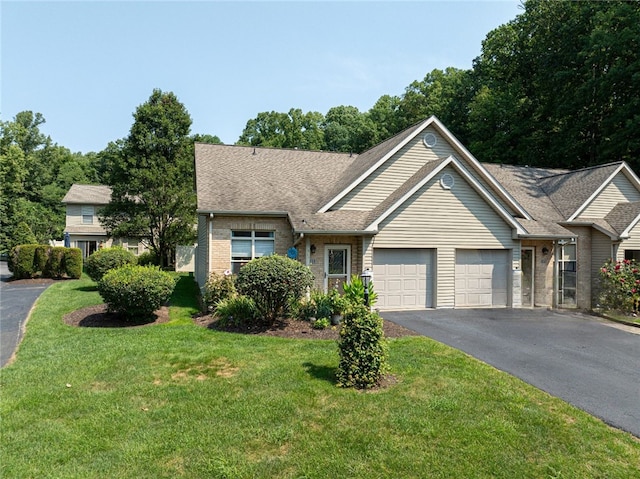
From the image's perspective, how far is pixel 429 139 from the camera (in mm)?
15383

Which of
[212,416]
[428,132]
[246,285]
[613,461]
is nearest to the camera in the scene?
[613,461]

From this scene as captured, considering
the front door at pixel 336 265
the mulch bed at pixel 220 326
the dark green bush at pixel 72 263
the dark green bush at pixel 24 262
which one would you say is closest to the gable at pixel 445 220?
the front door at pixel 336 265

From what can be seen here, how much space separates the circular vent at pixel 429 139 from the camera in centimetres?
1534

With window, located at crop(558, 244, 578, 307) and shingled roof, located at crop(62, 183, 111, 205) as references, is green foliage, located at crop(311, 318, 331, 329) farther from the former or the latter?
shingled roof, located at crop(62, 183, 111, 205)

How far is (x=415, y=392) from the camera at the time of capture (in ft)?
20.5

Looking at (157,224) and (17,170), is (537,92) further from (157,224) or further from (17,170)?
(17,170)

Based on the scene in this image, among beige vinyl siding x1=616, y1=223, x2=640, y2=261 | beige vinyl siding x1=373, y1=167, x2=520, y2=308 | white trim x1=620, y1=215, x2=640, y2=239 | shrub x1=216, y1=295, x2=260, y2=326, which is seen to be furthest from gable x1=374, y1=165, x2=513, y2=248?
beige vinyl siding x1=616, y1=223, x2=640, y2=261

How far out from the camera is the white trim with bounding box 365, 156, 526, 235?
13086 millimetres

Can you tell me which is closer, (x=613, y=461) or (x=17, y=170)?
(x=613, y=461)

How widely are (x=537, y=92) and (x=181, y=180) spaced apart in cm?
2838

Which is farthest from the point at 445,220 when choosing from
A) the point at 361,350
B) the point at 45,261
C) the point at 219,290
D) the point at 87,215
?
the point at 87,215

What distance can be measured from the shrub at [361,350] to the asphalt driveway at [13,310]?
693 cm

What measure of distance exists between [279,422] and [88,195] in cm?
3634

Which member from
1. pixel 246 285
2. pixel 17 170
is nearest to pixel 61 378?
pixel 246 285
